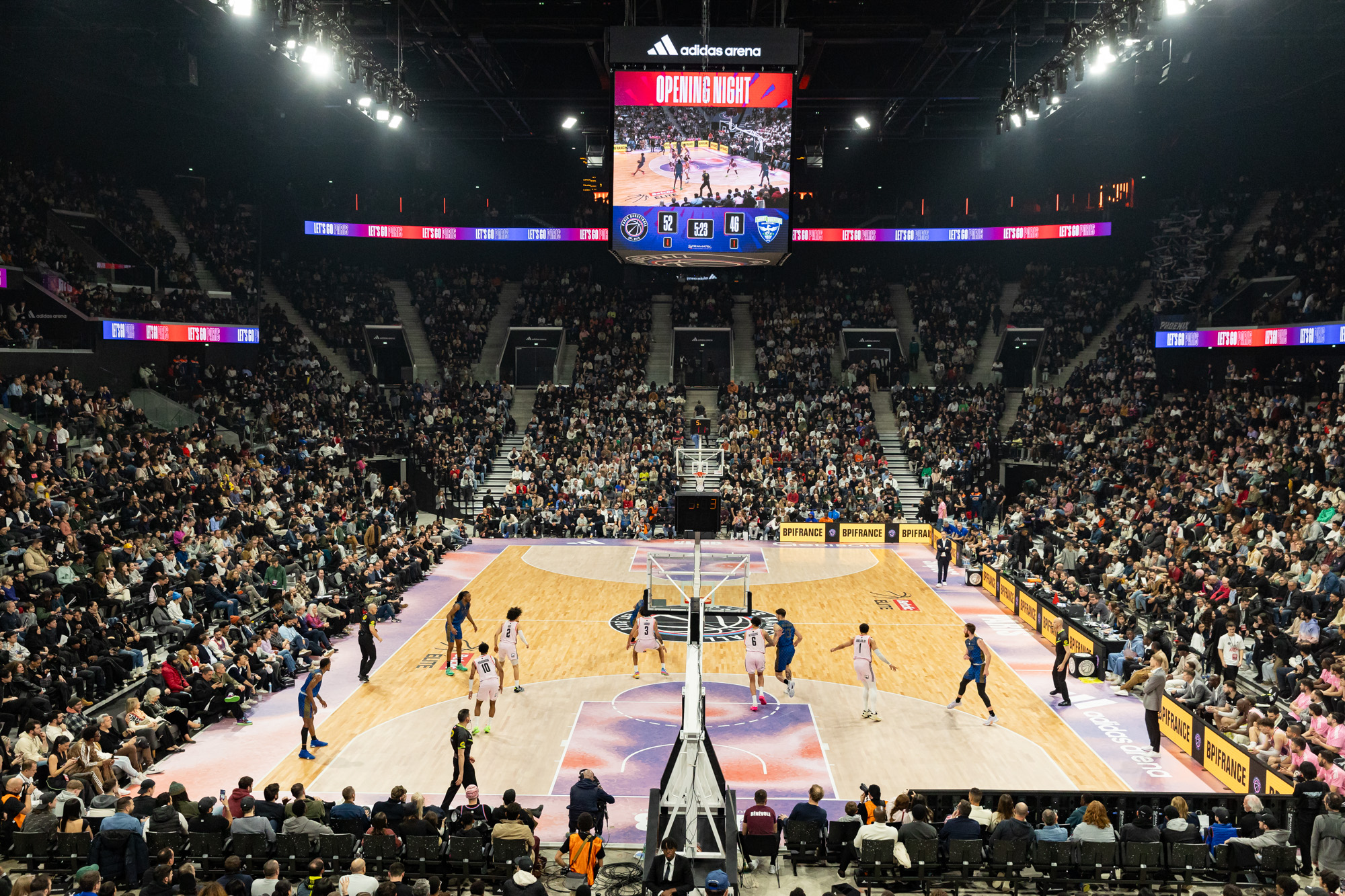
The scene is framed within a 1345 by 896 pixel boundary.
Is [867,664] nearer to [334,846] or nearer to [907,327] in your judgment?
[334,846]

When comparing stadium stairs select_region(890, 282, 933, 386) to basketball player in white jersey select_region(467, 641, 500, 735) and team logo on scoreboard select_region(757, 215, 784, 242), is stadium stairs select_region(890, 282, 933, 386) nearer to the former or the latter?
team logo on scoreboard select_region(757, 215, 784, 242)

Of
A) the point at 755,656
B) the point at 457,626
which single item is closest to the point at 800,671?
the point at 755,656

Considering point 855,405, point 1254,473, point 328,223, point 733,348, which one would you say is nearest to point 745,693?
point 1254,473

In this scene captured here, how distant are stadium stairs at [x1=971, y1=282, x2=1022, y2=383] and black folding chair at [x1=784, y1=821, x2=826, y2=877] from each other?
34.0 metres

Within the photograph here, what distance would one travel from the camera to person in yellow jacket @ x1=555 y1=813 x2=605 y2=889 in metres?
10.8

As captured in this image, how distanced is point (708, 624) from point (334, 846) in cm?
1306

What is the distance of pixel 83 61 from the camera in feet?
111

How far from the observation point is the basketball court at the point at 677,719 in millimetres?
14203

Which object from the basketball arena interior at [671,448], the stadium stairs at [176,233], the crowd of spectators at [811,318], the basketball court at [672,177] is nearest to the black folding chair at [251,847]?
the basketball arena interior at [671,448]

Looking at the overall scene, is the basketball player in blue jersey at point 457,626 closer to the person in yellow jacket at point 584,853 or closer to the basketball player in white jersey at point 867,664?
the basketball player in white jersey at point 867,664

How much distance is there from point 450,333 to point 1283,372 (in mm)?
30487

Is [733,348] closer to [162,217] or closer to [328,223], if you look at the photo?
[328,223]

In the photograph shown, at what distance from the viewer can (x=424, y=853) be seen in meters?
10.6

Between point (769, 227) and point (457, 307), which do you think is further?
point (457, 307)
